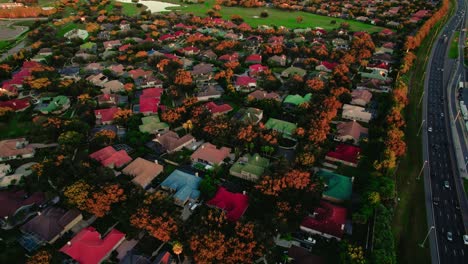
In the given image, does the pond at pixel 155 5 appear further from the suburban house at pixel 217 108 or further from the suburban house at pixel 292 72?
the suburban house at pixel 217 108

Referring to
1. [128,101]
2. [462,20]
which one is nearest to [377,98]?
[128,101]

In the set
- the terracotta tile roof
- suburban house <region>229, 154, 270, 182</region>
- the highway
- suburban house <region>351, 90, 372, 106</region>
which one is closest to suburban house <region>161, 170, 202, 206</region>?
the terracotta tile roof

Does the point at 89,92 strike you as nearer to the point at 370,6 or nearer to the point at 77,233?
the point at 77,233

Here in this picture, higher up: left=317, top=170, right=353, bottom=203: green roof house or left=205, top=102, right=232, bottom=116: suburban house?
left=205, top=102, right=232, bottom=116: suburban house

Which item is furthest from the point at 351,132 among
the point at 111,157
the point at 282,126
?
the point at 111,157

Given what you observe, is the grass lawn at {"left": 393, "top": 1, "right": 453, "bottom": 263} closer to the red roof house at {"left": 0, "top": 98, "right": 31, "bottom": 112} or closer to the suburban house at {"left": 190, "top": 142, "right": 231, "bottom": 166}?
the suburban house at {"left": 190, "top": 142, "right": 231, "bottom": 166}

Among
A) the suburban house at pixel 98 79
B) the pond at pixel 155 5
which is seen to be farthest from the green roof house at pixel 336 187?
the pond at pixel 155 5

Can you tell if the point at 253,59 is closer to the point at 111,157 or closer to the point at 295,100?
the point at 295,100
